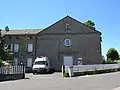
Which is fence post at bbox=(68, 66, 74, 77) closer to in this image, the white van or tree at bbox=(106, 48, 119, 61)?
the white van

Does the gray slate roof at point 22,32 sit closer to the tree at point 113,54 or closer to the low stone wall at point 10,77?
the low stone wall at point 10,77

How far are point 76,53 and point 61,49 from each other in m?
2.97

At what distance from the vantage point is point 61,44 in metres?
47.3

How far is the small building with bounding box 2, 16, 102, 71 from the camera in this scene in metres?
45.8

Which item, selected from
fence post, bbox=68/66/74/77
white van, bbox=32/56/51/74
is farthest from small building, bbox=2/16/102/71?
fence post, bbox=68/66/74/77

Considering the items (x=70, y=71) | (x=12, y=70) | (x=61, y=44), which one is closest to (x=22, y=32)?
(x=61, y=44)

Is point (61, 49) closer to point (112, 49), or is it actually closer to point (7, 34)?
point (7, 34)

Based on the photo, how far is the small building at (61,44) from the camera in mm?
45781

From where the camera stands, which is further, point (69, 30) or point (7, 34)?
point (7, 34)

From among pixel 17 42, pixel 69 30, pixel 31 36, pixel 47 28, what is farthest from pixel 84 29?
pixel 17 42

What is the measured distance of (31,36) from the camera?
4912 cm

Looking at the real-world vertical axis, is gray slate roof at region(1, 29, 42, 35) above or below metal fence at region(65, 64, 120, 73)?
above

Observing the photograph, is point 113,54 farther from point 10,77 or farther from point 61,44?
point 10,77

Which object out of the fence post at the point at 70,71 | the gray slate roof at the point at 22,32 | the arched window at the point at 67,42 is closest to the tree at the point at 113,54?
the gray slate roof at the point at 22,32
